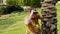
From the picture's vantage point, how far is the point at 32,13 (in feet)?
19.9

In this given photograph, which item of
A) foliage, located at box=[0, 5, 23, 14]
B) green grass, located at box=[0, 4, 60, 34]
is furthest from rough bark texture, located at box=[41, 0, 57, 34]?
foliage, located at box=[0, 5, 23, 14]

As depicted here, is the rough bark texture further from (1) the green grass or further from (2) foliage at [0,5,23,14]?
(2) foliage at [0,5,23,14]

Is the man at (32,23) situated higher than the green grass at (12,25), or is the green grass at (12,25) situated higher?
the man at (32,23)

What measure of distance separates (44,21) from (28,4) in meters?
14.0

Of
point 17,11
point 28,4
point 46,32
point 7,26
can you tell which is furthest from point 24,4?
point 46,32

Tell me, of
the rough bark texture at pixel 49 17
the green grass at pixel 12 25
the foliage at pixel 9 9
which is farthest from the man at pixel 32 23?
the foliage at pixel 9 9

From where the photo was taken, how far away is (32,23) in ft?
20.2

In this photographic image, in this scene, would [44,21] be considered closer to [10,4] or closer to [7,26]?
[7,26]

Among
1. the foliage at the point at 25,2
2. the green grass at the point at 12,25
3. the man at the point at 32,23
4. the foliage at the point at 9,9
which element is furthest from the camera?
the foliage at the point at 25,2

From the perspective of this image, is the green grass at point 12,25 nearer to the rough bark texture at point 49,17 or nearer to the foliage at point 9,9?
the foliage at point 9,9

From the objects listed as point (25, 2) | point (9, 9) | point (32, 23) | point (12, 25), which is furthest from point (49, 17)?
point (25, 2)

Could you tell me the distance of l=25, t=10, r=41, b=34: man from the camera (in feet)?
19.9

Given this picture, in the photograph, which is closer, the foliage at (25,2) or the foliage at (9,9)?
the foliage at (9,9)

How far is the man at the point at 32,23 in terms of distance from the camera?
6059mm
